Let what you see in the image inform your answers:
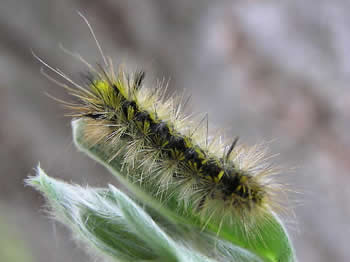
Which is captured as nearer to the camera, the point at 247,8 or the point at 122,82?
the point at 122,82

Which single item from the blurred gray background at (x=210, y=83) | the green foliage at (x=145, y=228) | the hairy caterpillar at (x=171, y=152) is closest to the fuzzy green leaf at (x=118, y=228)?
the green foliage at (x=145, y=228)

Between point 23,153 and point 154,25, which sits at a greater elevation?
point 154,25

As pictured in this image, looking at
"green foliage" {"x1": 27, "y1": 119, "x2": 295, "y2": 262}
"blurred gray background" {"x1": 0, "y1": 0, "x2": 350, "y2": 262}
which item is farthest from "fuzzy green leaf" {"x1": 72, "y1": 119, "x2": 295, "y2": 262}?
"blurred gray background" {"x1": 0, "y1": 0, "x2": 350, "y2": 262}

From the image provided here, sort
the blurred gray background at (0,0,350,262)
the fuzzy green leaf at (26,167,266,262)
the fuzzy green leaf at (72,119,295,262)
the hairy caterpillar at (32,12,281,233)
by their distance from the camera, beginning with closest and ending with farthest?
the fuzzy green leaf at (26,167,266,262) < the fuzzy green leaf at (72,119,295,262) < the hairy caterpillar at (32,12,281,233) < the blurred gray background at (0,0,350,262)

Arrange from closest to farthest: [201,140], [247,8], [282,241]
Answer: [282,241], [201,140], [247,8]

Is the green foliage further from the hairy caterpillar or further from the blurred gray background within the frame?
the blurred gray background

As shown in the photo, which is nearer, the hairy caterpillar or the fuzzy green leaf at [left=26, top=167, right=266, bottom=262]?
the fuzzy green leaf at [left=26, top=167, right=266, bottom=262]

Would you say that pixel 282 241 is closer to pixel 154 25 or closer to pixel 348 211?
pixel 348 211

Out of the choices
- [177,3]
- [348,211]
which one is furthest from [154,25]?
[348,211]
